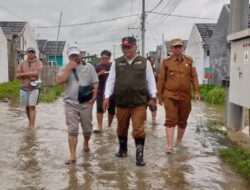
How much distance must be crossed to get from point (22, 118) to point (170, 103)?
220 inches

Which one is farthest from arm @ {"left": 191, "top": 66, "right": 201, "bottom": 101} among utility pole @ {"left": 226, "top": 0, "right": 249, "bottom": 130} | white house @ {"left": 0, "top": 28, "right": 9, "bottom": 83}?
white house @ {"left": 0, "top": 28, "right": 9, "bottom": 83}

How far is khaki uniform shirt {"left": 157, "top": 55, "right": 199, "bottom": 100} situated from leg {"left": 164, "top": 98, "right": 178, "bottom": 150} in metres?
0.11

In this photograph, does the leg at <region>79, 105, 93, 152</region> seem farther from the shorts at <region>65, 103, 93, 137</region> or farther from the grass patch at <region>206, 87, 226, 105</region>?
the grass patch at <region>206, 87, 226, 105</region>

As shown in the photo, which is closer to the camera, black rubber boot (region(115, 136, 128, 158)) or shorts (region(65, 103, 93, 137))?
shorts (region(65, 103, 93, 137))

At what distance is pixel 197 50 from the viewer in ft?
125

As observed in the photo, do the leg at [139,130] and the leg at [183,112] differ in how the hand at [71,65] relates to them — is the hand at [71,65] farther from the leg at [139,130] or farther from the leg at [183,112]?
the leg at [183,112]

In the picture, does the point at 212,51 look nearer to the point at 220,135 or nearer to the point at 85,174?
the point at 220,135

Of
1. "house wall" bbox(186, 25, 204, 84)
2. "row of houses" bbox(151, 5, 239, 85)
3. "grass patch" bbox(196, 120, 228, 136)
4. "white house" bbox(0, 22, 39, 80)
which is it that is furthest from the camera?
"house wall" bbox(186, 25, 204, 84)

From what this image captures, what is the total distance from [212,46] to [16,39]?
14.4 m

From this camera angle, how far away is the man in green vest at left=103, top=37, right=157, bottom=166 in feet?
21.4

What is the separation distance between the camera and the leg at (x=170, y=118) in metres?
7.42

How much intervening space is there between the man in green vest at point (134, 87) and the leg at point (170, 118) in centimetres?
85

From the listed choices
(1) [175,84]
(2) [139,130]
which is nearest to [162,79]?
(1) [175,84]

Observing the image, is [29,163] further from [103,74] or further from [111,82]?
[103,74]
